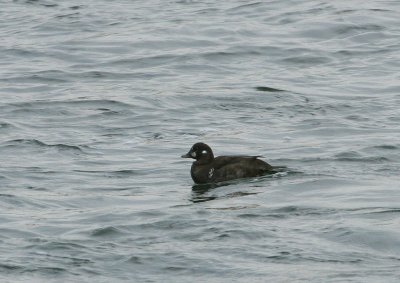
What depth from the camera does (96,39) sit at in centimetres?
2536

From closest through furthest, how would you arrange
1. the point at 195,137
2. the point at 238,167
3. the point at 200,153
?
the point at 238,167 → the point at 200,153 → the point at 195,137

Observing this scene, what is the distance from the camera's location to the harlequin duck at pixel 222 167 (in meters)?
14.5

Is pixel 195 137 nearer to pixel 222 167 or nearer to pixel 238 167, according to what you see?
pixel 222 167

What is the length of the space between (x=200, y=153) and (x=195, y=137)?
85.2 inches

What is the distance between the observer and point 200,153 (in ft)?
49.5

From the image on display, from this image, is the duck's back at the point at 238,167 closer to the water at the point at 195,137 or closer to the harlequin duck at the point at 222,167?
the harlequin duck at the point at 222,167

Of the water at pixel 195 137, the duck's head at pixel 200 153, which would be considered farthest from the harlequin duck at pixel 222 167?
the water at pixel 195 137

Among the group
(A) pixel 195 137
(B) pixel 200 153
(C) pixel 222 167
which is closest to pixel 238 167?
(C) pixel 222 167

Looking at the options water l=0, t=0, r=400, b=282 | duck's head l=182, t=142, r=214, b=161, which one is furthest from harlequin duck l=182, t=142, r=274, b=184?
water l=0, t=0, r=400, b=282

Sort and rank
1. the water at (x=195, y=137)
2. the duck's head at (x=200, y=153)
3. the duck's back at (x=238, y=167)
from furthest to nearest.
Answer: the duck's head at (x=200, y=153) → the duck's back at (x=238, y=167) → the water at (x=195, y=137)

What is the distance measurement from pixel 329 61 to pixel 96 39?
4.72 meters

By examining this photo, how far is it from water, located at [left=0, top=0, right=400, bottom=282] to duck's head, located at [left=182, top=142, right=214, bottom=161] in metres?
0.35

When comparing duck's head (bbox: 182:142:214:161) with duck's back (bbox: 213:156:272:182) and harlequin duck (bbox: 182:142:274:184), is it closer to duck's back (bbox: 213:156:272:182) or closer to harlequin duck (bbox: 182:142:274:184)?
harlequin duck (bbox: 182:142:274:184)

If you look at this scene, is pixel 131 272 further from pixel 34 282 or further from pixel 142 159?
pixel 142 159
